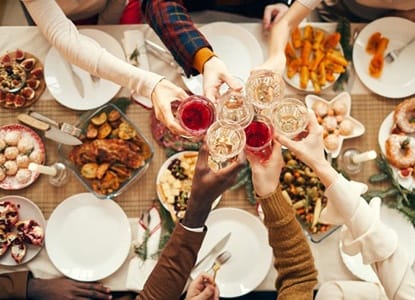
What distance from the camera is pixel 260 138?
1.39 m

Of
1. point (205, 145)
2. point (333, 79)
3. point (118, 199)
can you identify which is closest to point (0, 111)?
point (118, 199)

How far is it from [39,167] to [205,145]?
0.62 m

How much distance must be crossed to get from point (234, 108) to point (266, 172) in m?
0.21

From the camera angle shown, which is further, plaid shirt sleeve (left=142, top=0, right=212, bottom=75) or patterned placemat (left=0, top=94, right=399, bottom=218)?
patterned placemat (left=0, top=94, right=399, bottom=218)

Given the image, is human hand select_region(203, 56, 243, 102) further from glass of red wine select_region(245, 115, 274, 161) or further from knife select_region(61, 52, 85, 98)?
knife select_region(61, 52, 85, 98)

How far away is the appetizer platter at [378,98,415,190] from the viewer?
1720mm

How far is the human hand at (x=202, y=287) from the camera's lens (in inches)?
62.9

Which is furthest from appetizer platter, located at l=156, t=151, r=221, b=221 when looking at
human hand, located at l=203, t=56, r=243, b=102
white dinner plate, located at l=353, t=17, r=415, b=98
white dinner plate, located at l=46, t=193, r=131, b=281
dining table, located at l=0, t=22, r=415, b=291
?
white dinner plate, located at l=353, t=17, r=415, b=98

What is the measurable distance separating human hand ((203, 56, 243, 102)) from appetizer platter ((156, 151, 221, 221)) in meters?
0.28

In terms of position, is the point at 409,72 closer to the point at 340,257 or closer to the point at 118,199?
the point at 340,257

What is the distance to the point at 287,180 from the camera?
5.59 ft

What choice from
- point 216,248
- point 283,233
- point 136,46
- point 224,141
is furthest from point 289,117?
point 136,46

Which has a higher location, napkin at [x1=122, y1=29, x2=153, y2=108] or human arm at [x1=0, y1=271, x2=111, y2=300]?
napkin at [x1=122, y1=29, x2=153, y2=108]

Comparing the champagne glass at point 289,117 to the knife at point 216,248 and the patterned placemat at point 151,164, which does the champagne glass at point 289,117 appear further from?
the knife at point 216,248
